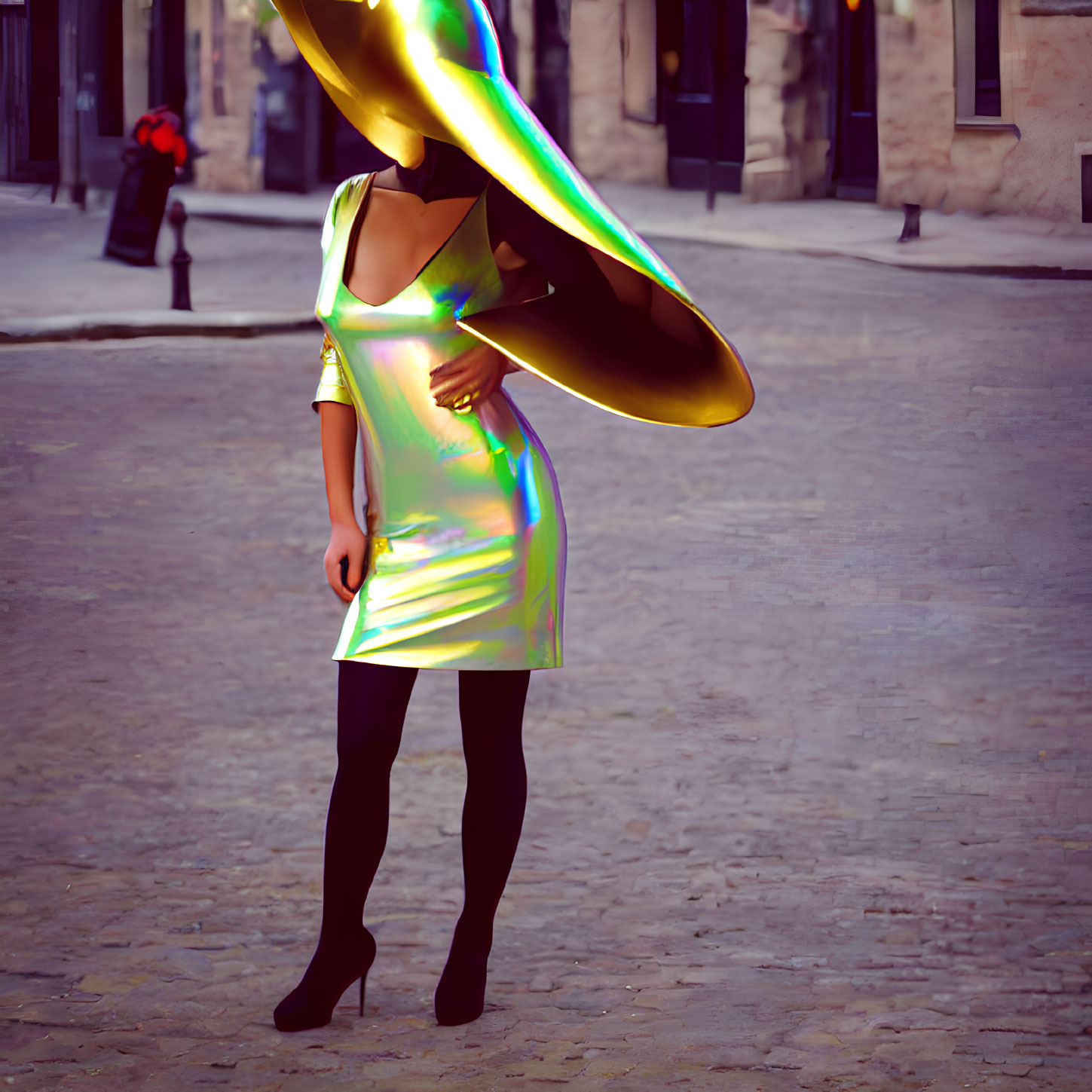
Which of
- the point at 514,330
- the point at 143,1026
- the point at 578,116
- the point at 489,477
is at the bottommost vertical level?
the point at 143,1026

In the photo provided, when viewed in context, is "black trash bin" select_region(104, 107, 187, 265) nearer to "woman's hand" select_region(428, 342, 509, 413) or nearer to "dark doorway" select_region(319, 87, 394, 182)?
"dark doorway" select_region(319, 87, 394, 182)

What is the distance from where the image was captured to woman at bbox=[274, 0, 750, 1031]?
3.05 m

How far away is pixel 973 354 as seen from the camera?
11.9 meters

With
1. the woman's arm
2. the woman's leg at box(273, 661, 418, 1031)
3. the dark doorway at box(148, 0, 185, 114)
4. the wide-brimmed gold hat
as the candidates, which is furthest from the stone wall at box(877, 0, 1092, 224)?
the woman's leg at box(273, 661, 418, 1031)

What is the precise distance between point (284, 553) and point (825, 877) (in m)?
3.52

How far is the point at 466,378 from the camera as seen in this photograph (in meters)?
3.13

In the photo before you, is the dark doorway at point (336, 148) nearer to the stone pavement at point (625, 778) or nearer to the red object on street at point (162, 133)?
the red object on street at point (162, 133)

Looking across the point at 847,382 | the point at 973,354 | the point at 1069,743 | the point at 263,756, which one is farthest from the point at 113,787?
the point at 973,354

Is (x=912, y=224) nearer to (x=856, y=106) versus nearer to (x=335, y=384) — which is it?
(x=856, y=106)

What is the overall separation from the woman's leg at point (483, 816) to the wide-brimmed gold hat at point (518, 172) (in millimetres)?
553

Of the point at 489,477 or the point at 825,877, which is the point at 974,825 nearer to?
the point at 825,877

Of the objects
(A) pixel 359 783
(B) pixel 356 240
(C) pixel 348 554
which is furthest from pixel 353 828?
(B) pixel 356 240

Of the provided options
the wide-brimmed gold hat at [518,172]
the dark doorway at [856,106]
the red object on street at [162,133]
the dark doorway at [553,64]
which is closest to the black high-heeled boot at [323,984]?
the wide-brimmed gold hat at [518,172]

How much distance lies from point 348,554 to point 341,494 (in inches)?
4.2
